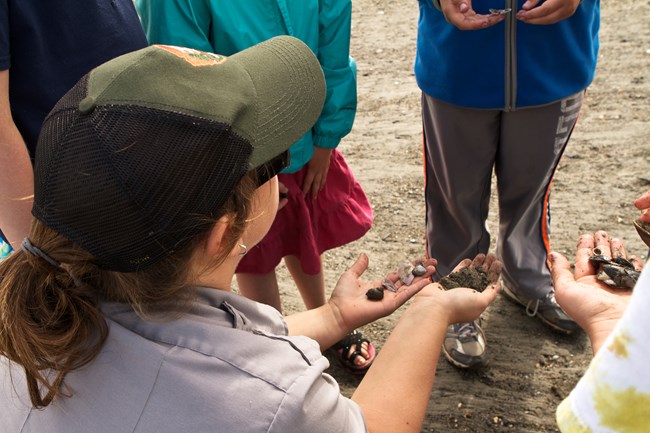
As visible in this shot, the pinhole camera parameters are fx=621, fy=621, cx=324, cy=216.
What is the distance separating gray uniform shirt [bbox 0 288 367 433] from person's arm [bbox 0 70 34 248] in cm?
66

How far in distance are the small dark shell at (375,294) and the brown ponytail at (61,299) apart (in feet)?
2.67

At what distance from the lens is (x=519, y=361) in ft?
9.17

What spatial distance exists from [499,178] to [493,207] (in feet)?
3.54

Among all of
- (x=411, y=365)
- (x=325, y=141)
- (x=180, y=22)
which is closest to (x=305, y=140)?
(x=325, y=141)

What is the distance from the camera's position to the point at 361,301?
1978mm

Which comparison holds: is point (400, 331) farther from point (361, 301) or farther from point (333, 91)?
point (333, 91)

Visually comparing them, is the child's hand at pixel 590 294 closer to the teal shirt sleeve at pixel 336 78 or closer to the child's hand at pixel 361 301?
the child's hand at pixel 361 301

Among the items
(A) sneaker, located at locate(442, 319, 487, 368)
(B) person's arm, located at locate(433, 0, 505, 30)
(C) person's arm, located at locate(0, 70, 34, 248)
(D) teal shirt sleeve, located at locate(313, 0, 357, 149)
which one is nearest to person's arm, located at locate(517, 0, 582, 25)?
(B) person's arm, located at locate(433, 0, 505, 30)

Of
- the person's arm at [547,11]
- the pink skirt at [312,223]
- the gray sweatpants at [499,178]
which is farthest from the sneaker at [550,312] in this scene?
the person's arm at [547,11]

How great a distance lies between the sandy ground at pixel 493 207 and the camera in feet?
8.73

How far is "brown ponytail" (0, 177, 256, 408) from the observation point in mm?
1182

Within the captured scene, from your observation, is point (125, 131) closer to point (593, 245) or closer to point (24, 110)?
point (24, 110)

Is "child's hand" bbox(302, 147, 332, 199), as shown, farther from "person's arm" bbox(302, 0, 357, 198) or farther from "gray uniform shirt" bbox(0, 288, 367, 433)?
"gray uniform shirt" bbox(0, 288, 367, 433)

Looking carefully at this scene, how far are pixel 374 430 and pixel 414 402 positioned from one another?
141 millimetres
